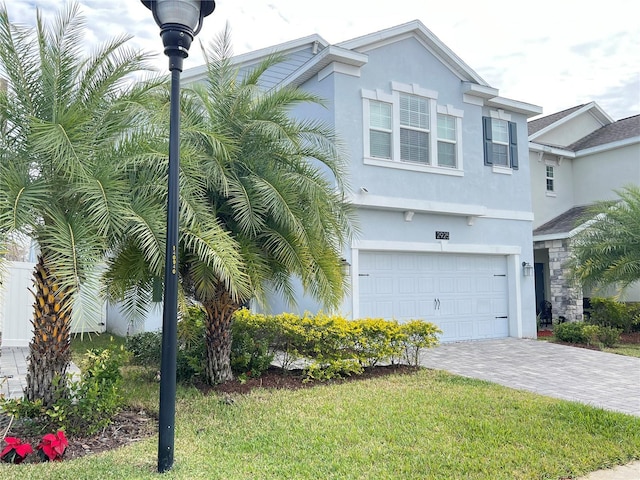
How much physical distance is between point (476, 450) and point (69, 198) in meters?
4.83

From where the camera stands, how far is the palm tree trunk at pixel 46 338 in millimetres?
5613

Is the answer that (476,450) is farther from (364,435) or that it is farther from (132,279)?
Answer: (132,279)

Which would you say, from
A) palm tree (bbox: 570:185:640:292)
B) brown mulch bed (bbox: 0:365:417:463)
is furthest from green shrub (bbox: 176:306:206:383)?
palm tree (bbox: 570:185:640:292)

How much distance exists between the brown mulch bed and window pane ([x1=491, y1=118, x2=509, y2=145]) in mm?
8862

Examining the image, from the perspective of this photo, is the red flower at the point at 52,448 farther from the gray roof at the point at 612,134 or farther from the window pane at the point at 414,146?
the gray roof at the point at 612,134

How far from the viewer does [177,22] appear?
4.64 m

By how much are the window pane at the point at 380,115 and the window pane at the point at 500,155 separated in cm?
370

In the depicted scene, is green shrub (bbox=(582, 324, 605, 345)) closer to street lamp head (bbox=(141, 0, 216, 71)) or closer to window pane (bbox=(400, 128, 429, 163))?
window pane (bbox=(400, 128, 429, 163))

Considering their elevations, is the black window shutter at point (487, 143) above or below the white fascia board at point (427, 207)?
above

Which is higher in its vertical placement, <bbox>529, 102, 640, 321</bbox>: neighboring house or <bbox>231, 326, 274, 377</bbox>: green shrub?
<bbox>529, 102, 640, 321</bbox>: neighboring house

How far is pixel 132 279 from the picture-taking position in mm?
6719

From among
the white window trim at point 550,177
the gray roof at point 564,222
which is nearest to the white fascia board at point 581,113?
the white window trim at point 550,177

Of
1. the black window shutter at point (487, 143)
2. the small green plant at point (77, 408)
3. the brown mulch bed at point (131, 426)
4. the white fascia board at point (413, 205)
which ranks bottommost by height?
the brown mulch bed at point (131, 426)

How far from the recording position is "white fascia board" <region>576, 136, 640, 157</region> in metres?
17.6
